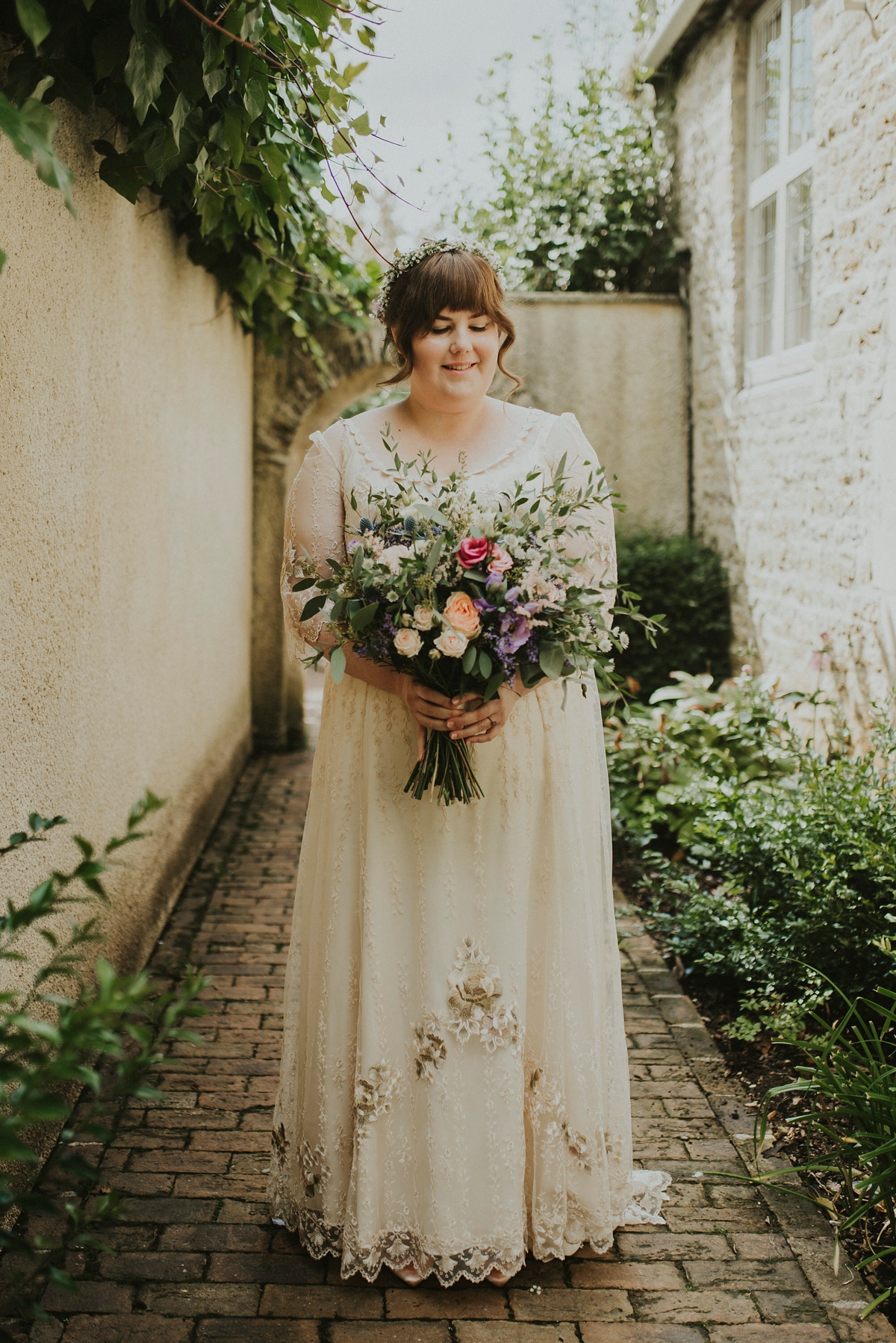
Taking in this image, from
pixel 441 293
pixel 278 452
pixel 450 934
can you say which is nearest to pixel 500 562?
pixel 441 293

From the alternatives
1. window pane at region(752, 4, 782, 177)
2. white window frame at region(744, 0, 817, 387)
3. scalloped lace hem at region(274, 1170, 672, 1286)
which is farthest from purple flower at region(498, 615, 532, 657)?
window pane at region(752, 4, 782, 177)

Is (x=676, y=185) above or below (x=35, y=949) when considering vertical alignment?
above

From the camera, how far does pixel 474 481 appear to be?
2.51 metres

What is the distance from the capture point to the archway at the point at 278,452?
7.96m

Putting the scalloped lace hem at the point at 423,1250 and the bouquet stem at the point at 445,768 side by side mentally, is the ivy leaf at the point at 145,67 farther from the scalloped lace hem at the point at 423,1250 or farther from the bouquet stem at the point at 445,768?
the scalloped lace hem at the point at 423,1250

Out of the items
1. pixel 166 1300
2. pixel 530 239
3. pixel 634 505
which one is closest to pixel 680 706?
pixel 634 505

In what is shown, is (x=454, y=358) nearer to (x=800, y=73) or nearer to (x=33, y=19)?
(x=33, y=19)

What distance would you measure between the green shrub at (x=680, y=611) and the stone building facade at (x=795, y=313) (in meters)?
0.21

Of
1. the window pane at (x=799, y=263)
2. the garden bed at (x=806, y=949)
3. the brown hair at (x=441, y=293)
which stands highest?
the window pane at (x=799, y=263)

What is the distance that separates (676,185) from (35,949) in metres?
8.11

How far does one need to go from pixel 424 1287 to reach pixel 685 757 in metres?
3.50

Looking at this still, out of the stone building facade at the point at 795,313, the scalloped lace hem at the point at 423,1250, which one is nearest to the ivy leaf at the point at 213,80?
the scalloped lace hem at the point at 423,1250

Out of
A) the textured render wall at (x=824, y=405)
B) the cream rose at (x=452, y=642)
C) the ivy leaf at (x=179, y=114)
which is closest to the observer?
the cream rose at (x=452, y=642)

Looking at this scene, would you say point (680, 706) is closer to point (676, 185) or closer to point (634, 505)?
point (634, 505)
